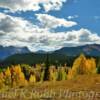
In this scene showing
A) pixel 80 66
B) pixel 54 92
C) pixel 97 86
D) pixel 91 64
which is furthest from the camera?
pixel 91 64

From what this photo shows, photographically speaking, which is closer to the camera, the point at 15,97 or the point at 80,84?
the point at 15,97

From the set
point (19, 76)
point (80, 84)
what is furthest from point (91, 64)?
point (80, 84)

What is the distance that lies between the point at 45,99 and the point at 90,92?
5.63 m

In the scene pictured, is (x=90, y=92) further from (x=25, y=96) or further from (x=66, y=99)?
(x=25, y=96)

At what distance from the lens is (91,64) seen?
160 meters

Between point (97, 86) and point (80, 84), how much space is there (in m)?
→ 3.35

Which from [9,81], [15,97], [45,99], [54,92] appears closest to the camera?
[45,99]

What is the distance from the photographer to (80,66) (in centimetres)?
14700

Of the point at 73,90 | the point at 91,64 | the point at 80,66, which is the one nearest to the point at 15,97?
the point at 73,90

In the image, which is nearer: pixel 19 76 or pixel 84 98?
pixel 84 98

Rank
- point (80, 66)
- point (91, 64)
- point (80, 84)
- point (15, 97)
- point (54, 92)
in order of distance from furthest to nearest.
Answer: point (91, 64) → point (80, 66) → point (80, 84) → point (54, 92) → point (15, 97)

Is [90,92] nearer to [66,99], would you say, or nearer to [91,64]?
[66,99]

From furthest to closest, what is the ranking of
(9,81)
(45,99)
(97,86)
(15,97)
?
(9,81) < (97,86) < (15,97) < (45,99)

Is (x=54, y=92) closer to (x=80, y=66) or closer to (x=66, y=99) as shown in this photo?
(x=66, y=99)
